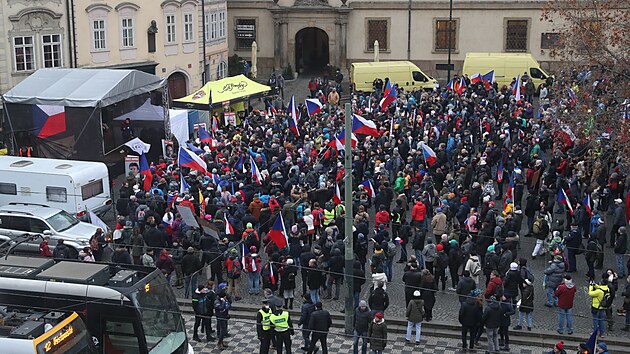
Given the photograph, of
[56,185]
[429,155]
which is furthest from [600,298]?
[56,185]

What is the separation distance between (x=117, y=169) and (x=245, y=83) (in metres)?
8.94

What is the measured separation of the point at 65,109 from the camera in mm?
30984

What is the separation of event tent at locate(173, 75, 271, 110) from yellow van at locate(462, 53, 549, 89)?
1211 centimetres

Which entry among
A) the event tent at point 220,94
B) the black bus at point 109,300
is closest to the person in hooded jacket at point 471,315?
the black bus at point 109,300

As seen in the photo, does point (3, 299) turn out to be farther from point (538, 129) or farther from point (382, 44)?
point (382, 44)

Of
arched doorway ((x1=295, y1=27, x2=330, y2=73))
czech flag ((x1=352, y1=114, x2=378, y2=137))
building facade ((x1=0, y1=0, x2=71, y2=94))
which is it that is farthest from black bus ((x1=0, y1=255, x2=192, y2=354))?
arched doorway ((x1=295, y1=27, x2=330, y2=73))

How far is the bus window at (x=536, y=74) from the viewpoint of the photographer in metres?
45.3

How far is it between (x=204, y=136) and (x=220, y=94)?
211 inches

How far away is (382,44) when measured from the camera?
5394 cm

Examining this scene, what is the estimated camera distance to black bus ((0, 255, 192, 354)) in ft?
52.3

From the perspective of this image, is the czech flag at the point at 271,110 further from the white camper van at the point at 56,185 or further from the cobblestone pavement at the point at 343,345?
the cobblestone pavement at the point at 343,345

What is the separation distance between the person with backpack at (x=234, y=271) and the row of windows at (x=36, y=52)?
798 inches

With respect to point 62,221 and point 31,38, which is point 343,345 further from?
point 31,38

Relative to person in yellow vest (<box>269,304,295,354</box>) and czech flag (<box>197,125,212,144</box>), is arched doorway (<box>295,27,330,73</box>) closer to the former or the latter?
czech flag (<box>197,125,212,144</box>)
